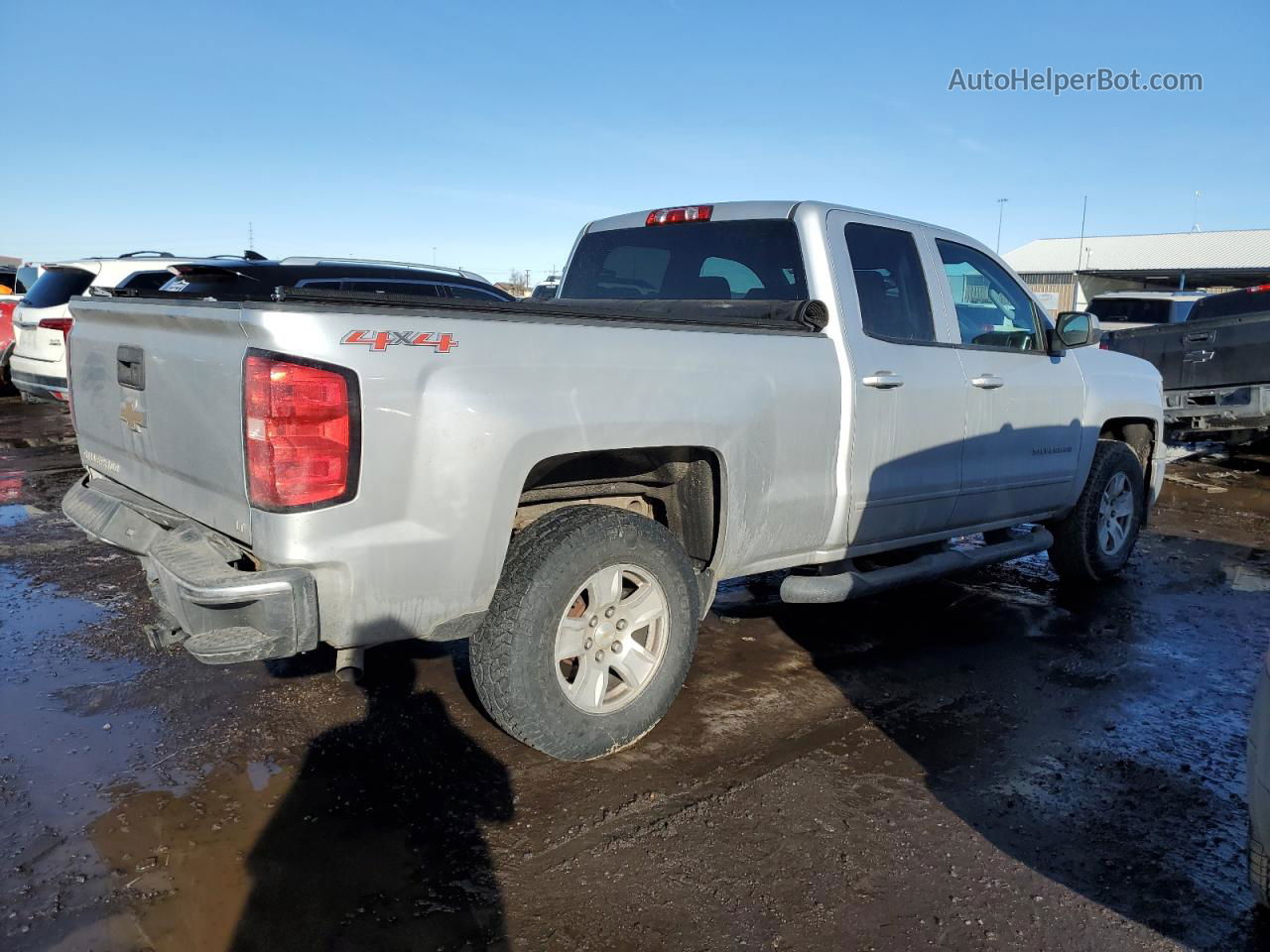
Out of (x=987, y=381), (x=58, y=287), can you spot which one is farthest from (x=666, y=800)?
(x=58, y=287)

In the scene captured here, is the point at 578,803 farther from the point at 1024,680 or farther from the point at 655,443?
the point at 1024,680

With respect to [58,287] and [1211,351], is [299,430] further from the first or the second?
[58,287]

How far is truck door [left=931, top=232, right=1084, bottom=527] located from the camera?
15.4ft

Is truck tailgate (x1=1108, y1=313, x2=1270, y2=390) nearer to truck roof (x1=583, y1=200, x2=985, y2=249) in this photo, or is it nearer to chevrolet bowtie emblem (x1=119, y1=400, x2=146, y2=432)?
truck roof (x1=583, y1=200, x2=985, y2=249)

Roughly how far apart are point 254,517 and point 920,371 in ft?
9.53

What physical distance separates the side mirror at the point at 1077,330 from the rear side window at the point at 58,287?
9745 millimetres

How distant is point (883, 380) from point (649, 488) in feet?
3.71

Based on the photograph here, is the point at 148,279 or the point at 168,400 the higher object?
the point at 148,279

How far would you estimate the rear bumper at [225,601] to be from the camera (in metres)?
2.65

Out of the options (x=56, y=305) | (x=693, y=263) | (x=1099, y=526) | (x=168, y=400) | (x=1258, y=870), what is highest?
(x=693, y=263)

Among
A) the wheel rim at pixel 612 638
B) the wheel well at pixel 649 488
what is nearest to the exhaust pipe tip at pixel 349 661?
the wheel rim at pixel 612 638

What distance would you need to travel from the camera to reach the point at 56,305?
405 inches

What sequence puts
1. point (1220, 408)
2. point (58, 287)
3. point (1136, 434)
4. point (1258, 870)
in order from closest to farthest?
1. point (1258, 870)
2. point (1136, 434)
3. point (1220, 408)
4. point (58, 287)

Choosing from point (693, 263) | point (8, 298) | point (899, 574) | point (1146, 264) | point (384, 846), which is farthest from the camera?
point (1146, 264)
